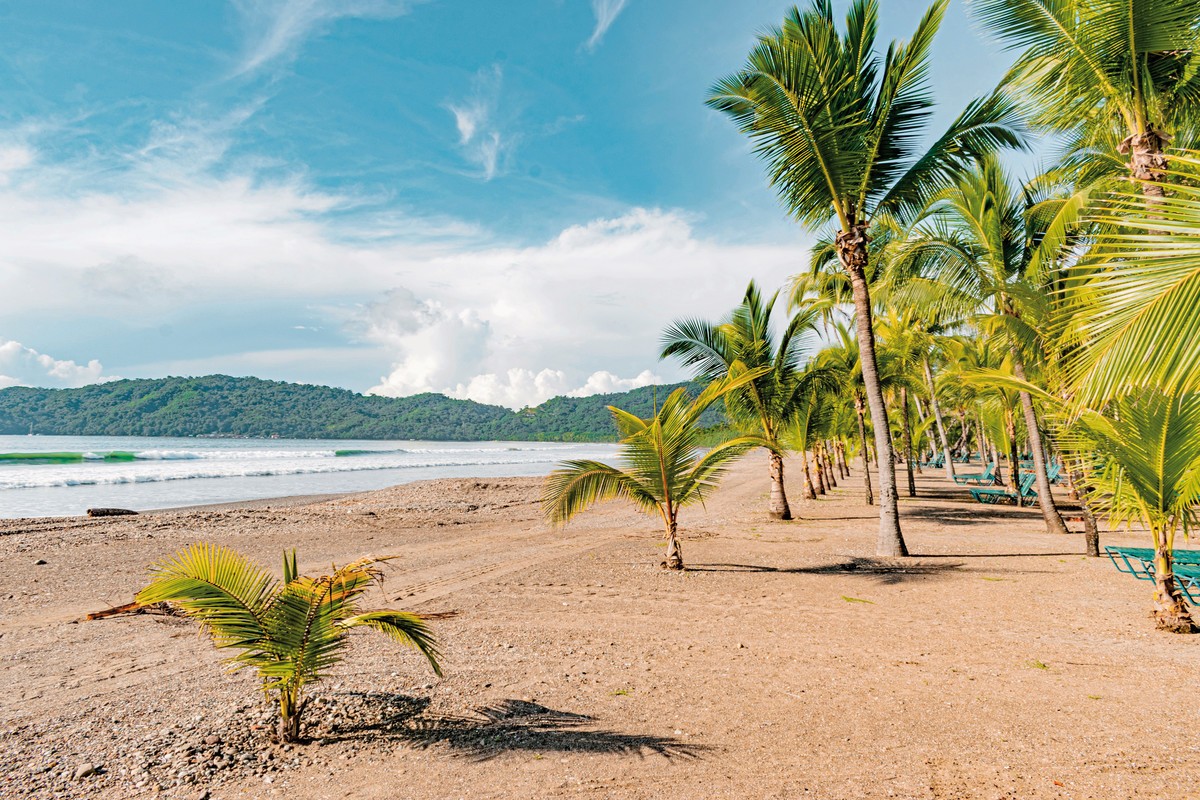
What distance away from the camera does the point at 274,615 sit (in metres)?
3.37

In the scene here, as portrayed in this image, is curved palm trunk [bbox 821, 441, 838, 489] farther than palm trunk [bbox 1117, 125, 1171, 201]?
Yes

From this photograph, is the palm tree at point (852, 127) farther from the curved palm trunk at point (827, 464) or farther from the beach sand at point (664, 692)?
the curved palm trunk at point (827, 464)

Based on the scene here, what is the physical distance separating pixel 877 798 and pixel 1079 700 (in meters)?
2.18

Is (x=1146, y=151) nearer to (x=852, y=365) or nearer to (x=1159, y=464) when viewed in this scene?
(x=1159, y=464)

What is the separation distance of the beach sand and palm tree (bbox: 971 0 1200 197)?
4.36 metres

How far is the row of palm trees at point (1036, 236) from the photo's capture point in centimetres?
264

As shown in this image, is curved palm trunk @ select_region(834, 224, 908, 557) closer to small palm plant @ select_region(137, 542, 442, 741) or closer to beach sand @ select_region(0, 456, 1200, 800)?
beach sand @ select_region(0, 456, 1200, 800)

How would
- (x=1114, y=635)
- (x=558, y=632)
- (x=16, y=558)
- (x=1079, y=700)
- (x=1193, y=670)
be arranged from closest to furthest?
(x=1079, y=700)
(x=1193, y=670)
(x=1114, y=635)
(x=558, y=632)
(x=16, y=558)

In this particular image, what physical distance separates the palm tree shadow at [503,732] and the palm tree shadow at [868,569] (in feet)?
16.1

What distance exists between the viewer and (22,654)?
18.1 ft

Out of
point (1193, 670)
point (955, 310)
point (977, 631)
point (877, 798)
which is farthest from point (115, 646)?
point (955, 310)

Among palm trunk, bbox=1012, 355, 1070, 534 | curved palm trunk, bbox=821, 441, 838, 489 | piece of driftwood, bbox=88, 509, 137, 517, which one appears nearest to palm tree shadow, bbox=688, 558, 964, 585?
palm trunk, bbox=1012, 355, 1070, 534

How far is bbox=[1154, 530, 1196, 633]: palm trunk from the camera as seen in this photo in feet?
17.3

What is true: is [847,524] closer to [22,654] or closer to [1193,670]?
[1193,670]
